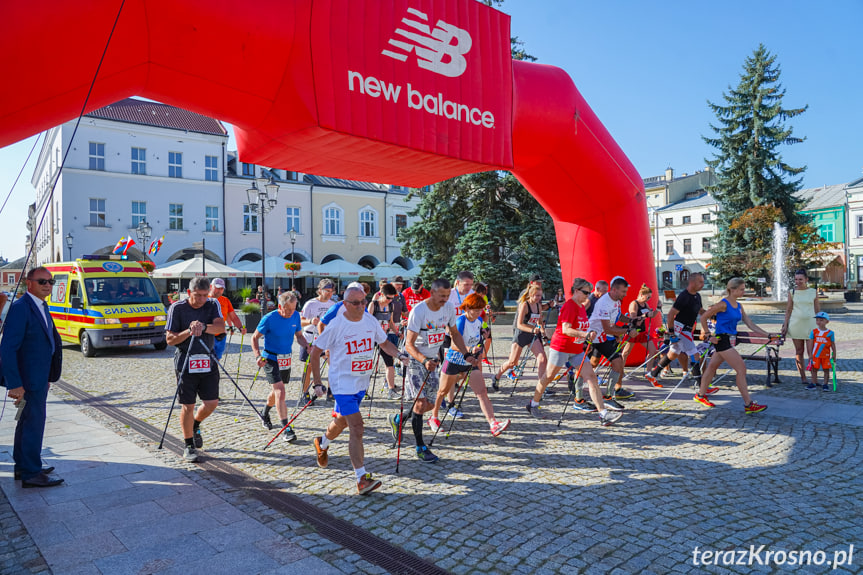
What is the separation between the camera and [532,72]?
9.52m

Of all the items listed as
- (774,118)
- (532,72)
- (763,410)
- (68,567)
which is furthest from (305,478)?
(774,118)

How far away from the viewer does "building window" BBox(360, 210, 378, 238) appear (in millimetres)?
41072

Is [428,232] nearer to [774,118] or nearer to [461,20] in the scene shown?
[461,20]

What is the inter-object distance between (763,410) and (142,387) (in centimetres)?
974

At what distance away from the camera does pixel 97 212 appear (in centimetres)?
3097

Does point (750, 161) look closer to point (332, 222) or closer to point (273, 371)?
point (332, 222)

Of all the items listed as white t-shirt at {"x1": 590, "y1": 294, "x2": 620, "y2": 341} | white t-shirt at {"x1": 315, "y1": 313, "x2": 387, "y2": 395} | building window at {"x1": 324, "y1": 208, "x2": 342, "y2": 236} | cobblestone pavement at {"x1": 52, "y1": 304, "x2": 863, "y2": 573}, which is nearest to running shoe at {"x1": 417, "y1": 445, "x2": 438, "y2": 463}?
cobblestone pavement at {"x1": 52, "y1": 304, "x2": 863, "y2": 573}

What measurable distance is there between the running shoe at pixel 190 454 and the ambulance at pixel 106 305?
9643 mm

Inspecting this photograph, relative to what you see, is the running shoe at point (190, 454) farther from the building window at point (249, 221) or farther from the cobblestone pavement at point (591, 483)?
the building window at point (249, 221)

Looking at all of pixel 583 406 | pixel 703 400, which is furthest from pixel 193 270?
pixel 703 400

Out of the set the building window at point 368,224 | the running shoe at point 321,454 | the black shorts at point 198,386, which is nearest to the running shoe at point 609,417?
the running shoe at point 321,454

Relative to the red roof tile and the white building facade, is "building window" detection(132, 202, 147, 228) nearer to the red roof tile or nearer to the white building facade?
the white building facade

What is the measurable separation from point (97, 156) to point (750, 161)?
37.3 meters

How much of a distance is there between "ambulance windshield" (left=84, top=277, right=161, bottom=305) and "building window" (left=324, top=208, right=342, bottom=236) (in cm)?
2445
